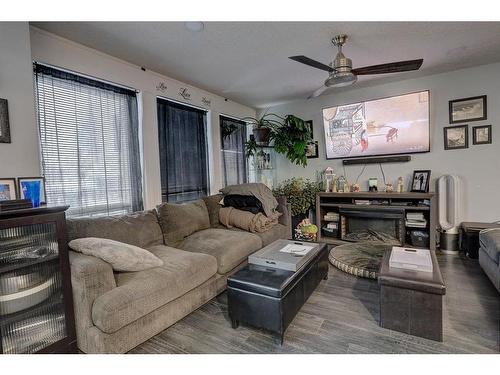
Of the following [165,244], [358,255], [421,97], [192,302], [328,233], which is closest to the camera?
[192,302]

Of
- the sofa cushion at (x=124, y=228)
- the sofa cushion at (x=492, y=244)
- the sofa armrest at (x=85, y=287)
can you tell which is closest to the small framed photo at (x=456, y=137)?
the sofa cushion at (x=492, y=244)

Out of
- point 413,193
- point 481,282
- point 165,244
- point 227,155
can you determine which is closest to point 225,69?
point 227,155

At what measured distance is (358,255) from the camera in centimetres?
270

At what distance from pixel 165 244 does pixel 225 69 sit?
1.97 m

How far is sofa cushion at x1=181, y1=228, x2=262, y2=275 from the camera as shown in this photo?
2.09 metres

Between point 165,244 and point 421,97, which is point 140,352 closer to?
point 165,244

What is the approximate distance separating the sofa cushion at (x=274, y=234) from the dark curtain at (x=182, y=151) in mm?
1187

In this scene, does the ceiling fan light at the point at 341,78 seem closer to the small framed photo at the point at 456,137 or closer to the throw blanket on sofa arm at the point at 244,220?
the throw blanket on sofa arm at the point at 244,220

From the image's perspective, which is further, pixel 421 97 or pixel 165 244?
pixel 421 97

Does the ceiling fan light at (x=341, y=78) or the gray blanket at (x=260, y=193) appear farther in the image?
the gray blanket at (x=260, y=193)

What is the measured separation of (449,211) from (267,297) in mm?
2836

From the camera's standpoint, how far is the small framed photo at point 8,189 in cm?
151
